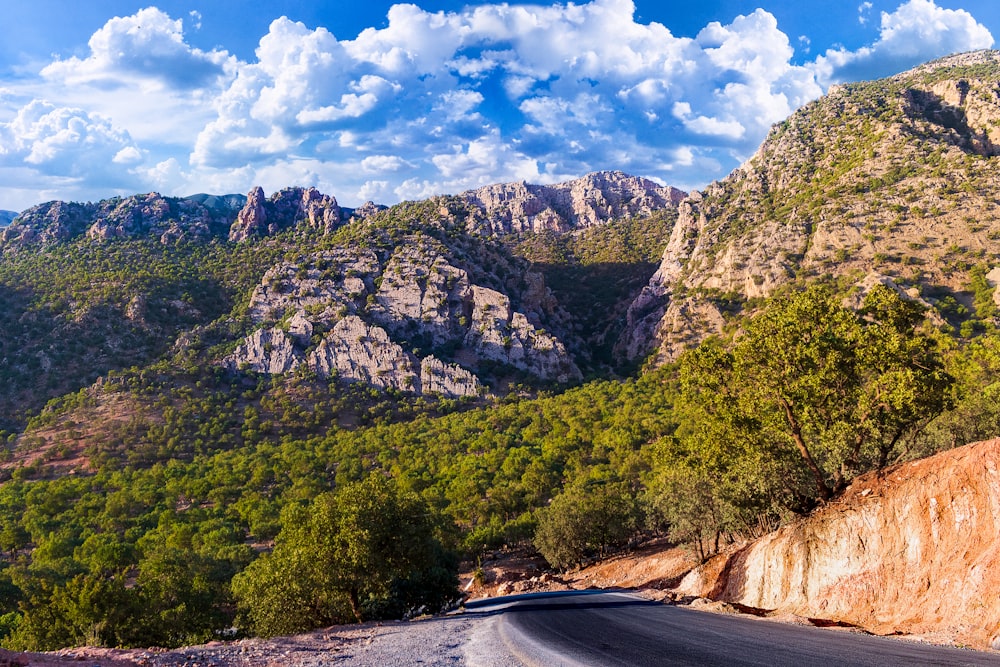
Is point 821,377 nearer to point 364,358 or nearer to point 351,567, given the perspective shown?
point 351,567

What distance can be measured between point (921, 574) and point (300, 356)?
11623 cm

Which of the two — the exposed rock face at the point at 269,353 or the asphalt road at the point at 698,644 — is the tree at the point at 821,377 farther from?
the exposed rock face at the point at 269,353

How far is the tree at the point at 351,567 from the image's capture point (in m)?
20.6

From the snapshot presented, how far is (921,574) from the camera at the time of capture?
14.4m

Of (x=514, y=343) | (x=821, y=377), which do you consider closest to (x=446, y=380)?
(x=514, y=343)

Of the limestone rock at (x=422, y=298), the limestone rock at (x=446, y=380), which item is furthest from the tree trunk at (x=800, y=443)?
the limestone rock at (x=422, y=298)

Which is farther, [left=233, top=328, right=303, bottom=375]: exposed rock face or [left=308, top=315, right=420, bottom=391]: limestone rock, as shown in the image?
[left=308, top=315, right=420, bottom=391]: limestone rock

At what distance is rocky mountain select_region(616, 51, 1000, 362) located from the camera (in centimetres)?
9200

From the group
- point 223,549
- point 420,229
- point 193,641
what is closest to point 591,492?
point 223,549

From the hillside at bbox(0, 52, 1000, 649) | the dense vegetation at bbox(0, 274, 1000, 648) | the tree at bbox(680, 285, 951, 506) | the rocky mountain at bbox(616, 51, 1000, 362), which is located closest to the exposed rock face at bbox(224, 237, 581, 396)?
the hillside at bbox(0, 52, 1000, 649)

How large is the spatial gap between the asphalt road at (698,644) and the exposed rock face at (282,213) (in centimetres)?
17670

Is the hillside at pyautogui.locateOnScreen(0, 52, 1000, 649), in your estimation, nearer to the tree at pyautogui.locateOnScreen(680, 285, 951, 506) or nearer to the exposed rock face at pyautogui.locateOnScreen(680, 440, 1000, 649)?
the tree at pyautogui.locateOnScreen(680, 285, 951, 506)

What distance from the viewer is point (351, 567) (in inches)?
853

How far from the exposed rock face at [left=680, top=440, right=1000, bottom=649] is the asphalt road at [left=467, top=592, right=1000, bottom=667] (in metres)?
2.49
